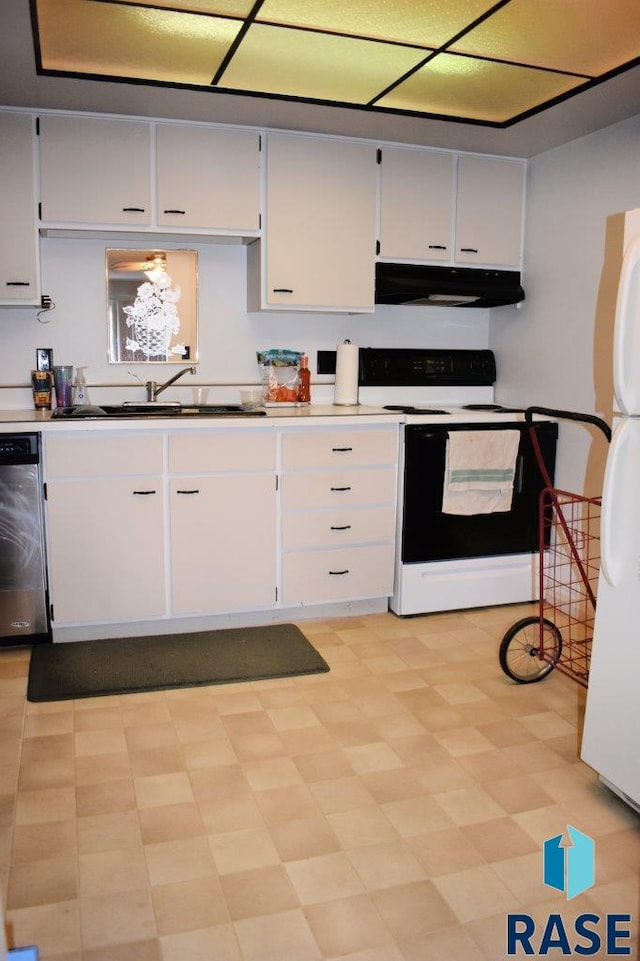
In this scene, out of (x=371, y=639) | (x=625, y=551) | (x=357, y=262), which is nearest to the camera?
(x=625, y=551)

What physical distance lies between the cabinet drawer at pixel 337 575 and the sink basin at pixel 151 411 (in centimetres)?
71

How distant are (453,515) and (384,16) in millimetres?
2067

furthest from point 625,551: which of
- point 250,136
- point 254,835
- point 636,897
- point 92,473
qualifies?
point 250,136

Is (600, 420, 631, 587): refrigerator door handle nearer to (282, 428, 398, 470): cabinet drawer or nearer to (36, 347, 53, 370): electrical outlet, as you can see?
(282, 428, 398, 470): cabinet drawer

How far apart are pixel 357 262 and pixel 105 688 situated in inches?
90.5

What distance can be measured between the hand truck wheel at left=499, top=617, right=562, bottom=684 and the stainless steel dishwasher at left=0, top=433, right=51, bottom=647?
74.5 inches

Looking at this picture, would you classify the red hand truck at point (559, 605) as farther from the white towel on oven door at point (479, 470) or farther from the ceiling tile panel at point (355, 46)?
the ceiling tile panel at point (355, 46)

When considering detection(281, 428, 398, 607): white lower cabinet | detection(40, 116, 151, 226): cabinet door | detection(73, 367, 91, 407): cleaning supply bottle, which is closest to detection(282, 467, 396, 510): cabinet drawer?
detection(281, 428, 398, 607): white lower cabinet

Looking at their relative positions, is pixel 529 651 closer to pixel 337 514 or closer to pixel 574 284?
pixel 337 514

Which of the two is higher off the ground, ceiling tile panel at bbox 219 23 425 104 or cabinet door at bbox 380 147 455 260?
ceiling tile panel at bbox 219 23 425 104

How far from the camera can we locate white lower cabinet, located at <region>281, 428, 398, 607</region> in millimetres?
3471

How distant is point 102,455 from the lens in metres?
3.18

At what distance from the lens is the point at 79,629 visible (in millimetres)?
3322

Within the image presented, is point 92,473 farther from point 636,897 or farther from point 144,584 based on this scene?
point 636,897
